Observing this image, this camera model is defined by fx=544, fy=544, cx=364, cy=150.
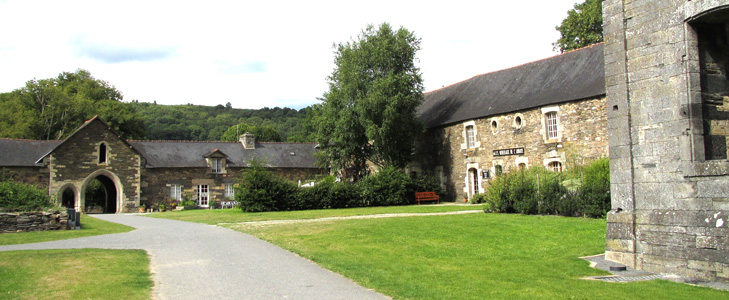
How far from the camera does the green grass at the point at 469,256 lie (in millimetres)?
7137

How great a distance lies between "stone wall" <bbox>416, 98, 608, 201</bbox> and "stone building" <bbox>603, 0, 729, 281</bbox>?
11.7 meters

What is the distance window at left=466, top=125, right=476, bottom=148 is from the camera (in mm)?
27609

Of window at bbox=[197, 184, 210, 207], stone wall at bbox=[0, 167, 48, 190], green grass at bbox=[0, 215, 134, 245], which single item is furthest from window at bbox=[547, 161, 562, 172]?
stone wall at bbox=[0, 167, 48, 190]

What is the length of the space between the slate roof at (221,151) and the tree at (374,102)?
6.93 metres

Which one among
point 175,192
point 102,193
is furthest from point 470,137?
point 102,193

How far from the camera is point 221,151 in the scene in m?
38.2

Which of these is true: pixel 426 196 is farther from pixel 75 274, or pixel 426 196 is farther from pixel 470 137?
pixel 75 274

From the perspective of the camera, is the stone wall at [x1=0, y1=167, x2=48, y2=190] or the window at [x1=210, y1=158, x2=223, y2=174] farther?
the window at [x1=210, y1=158, x2=223, y2=174]

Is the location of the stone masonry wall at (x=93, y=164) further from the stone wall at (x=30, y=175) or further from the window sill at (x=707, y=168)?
the window sill at (x=707, y=168)

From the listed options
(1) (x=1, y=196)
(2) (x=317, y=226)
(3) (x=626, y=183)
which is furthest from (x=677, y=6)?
(1) (x=1, y=196)

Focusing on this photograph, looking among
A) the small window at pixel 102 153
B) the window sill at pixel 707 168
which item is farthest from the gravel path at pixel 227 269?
the small window at pixel 102 153

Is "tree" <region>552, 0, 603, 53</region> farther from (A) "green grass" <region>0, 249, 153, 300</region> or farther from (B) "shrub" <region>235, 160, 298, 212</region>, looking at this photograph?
(A) "green grass" <region>0, 249, 153, 300</region>

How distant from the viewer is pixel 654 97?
8961mm

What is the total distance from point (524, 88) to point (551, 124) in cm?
325
